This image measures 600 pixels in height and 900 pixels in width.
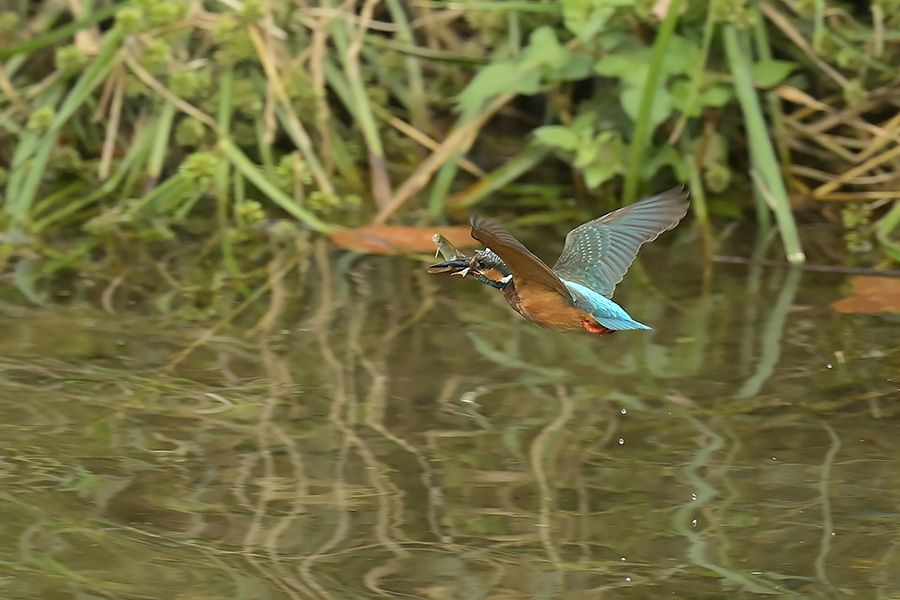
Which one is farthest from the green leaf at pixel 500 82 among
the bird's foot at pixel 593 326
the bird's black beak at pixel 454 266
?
the bird's black beak at pixel 454 266

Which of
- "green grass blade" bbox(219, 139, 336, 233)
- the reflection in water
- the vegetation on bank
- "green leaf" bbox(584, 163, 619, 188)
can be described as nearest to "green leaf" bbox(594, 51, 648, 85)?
the vegetation on bank

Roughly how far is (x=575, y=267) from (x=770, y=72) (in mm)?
1352

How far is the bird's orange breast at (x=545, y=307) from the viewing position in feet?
6.61

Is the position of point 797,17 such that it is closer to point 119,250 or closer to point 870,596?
point 119,250

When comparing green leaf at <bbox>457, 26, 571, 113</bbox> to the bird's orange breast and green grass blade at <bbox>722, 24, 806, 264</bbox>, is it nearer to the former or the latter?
green grass blade at <bbox>722, 24, 806, 264</bbox>

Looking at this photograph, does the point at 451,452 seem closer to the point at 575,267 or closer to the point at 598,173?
the point at 575,267

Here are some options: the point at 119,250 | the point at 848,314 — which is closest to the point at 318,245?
the point at 119,250

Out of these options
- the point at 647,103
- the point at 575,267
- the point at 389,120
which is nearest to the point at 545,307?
the point at 575,267

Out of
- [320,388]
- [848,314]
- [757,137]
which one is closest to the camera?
[320,388]

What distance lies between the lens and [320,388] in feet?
8.45

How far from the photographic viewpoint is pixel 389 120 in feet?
12.6

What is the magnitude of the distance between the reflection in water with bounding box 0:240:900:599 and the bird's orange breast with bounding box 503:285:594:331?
0.94 ft

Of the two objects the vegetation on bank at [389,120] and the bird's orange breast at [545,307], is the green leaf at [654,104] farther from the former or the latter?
the bird's orange breast at [545,307]

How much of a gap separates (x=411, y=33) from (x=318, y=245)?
77cm
